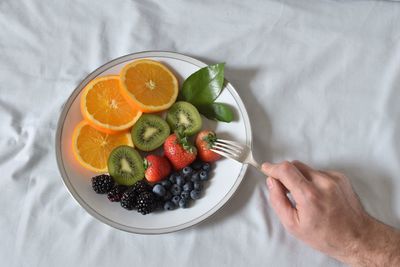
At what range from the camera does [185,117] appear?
44.3 inches

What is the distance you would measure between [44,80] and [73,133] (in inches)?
7.8

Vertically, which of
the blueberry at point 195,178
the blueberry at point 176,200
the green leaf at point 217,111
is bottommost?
the blueberry at point 176,200

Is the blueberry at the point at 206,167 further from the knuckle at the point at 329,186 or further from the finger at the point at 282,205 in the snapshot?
the knuckle at the point at 329,186

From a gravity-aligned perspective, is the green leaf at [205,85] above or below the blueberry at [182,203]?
above

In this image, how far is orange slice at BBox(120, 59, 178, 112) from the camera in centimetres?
111

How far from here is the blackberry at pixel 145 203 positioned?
1021 mm

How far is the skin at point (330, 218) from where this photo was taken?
952mm

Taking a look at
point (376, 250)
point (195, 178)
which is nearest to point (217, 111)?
point (195, 178)

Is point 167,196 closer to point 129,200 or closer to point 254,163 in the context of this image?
point 129,200

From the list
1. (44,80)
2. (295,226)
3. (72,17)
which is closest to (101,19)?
(72,17)

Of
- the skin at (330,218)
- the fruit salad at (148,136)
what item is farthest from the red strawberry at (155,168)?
the skin at (330,218)

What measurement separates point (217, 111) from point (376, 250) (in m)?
0.48

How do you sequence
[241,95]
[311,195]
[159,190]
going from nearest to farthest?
[311,195] < [159,190] < [241,95]

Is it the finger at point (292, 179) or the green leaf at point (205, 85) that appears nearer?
the finger at point (292, 179)
